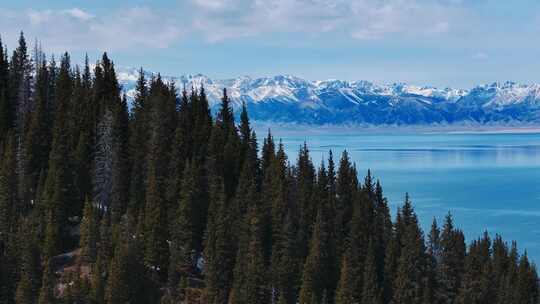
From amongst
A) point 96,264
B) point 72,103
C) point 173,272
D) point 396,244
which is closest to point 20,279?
point 96,264

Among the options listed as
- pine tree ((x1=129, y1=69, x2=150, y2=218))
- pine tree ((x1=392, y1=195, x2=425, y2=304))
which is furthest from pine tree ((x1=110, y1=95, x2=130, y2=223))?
pine tree ((x1=392, y1=195, x2=425, y2=304))

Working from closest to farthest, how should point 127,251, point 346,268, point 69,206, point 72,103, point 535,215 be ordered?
point 127,251, point 346,268, point 69,206, point 72,103, point 535,215

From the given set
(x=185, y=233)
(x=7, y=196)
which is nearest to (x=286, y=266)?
(x=185, y=233)

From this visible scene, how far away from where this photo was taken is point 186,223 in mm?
83062

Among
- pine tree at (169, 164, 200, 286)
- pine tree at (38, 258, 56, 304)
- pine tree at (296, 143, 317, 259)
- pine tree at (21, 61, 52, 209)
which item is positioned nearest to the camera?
pine tree at (38, 258, 56, 304)

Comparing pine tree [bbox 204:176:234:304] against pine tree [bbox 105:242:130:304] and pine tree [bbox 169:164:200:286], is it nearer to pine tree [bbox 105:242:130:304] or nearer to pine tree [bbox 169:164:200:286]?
pine tree [bbox 169:164:200:286]

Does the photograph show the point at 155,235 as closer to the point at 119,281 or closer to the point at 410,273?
the point at 119,281

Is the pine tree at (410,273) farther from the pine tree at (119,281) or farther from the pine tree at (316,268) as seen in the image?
the pine tree at (119,281)

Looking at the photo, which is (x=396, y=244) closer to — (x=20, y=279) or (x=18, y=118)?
(x=20, y=279)

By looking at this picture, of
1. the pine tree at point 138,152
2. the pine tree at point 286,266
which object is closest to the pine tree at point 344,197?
the pine tree at point 286,266

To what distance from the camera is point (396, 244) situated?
91000 mm

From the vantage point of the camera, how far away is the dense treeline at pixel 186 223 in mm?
77438

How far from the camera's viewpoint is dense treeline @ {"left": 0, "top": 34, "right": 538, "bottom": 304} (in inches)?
3049

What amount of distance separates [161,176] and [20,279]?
920 inches
